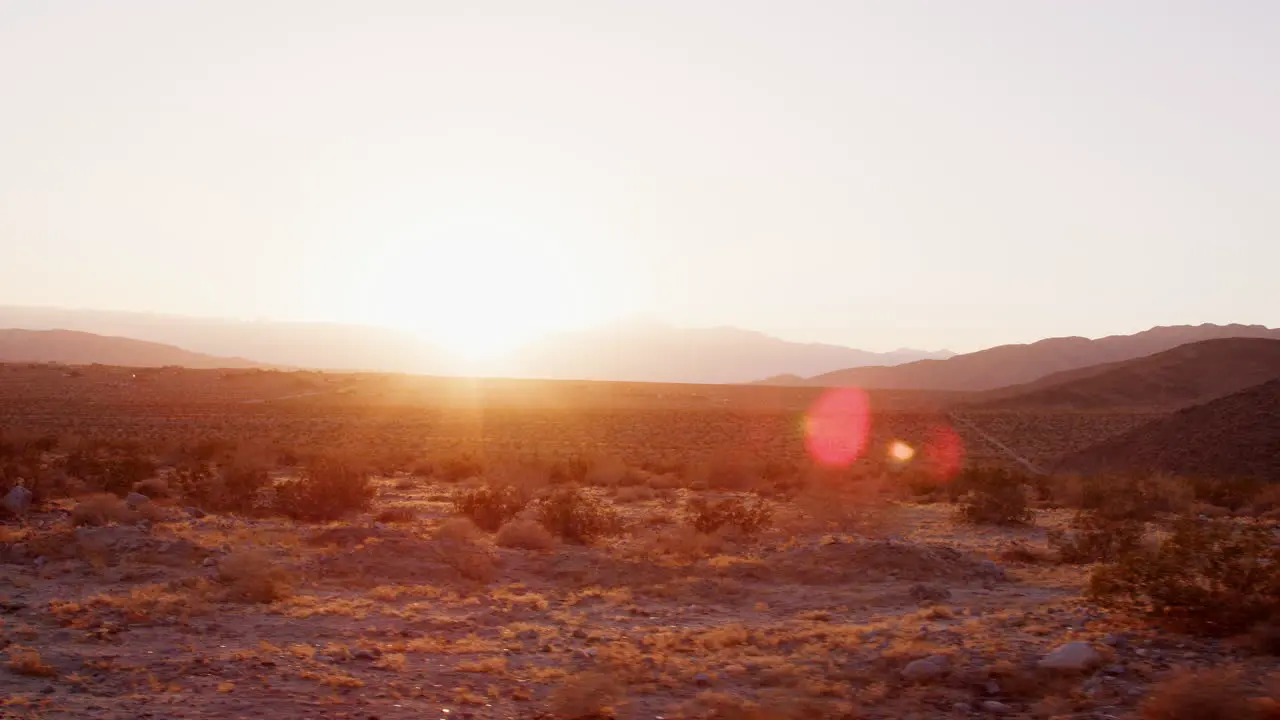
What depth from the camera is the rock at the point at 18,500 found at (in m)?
19.2

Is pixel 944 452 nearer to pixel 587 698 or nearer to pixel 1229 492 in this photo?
pixel 1229 492

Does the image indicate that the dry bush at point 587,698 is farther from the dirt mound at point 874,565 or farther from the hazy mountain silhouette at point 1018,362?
the hazy mountain silhouette at point 1018,362

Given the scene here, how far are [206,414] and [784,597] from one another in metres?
53.4

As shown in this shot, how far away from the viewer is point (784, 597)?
14.3m

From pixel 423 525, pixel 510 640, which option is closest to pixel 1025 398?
pixel 423 525

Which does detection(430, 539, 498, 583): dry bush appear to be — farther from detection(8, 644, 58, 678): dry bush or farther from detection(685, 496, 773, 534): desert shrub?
detection(8, 644, 58, 678): dry bush

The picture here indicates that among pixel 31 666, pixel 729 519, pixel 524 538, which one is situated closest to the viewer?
pixel 31 666

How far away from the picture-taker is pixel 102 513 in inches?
720

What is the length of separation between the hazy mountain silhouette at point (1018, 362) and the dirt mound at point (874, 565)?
138 metres

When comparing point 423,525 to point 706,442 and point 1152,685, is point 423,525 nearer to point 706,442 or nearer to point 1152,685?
point 1152,685

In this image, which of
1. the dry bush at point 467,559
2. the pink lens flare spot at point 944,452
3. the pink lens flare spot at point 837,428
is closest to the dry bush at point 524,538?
the dry bush at point 467,559

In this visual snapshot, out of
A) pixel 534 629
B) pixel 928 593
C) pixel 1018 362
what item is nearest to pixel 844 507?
pixel 928 593

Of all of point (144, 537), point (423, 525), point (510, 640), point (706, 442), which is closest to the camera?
point (510, 640)

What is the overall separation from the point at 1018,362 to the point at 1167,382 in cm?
7922
